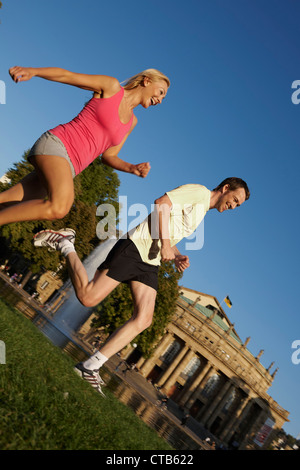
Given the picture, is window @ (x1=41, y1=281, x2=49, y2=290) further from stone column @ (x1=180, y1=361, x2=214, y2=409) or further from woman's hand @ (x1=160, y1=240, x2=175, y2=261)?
woman's hand @ (x1=160, y1=240, x2=175, y2=261)

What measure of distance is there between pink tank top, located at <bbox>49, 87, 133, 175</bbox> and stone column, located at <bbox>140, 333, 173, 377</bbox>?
54.0 meters

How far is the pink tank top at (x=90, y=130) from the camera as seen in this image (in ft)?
11.5

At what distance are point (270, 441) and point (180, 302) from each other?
28.3 meters

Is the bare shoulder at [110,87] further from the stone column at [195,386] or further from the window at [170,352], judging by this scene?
the window at [170,352]

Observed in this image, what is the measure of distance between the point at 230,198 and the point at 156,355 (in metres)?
55.2

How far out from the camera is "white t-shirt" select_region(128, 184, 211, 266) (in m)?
4.18

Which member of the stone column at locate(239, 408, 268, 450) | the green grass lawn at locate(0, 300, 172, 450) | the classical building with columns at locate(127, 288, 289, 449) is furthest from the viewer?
the stone column at locate(239, 408, 268, 450)

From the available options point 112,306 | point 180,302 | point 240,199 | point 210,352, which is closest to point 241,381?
point 210,352

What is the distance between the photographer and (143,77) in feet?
13.0

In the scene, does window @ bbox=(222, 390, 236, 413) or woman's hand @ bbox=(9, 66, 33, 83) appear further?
window @ bbox=(222, 390, 236, 413)

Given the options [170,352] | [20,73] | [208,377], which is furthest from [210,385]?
[20,73]

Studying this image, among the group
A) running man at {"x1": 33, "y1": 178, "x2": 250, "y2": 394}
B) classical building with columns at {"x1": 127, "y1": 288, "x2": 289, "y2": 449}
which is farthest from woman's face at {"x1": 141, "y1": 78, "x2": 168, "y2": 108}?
classical building with columns at {"x1": 127, "y1": 288, "x2": 289, "y2": 449}

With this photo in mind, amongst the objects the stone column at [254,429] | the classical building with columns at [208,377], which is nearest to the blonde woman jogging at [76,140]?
the classical building with columns at [208,377]

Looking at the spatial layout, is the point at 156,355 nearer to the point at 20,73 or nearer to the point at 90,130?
the point at 90,130
